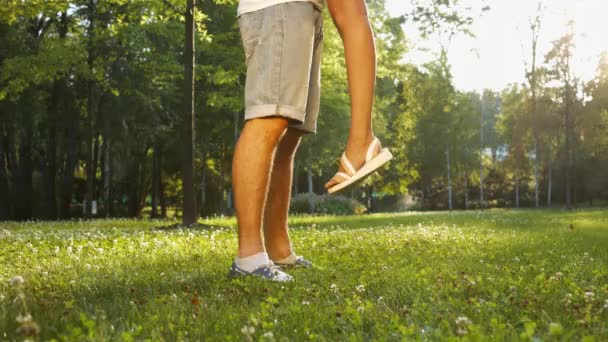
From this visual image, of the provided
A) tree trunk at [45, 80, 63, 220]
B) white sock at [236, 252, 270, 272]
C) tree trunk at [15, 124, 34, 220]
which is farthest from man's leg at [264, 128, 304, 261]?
tree trunk at [15, 124, 34, 220]

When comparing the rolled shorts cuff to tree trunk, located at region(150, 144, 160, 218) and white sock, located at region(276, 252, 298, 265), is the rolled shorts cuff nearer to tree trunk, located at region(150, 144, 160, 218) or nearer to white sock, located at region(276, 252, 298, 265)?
white sock, located at region(276, 252, 298, 265)

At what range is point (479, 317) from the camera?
9.04 ft

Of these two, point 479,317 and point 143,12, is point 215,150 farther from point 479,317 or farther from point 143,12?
point 479,317

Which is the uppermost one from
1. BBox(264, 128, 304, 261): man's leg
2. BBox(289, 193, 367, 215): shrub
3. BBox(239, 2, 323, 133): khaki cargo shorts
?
BBox(239, 2, 323, 133): khaki cargo shorts

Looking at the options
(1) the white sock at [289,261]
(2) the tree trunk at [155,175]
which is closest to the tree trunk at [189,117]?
(1) the white sock at [289,261]

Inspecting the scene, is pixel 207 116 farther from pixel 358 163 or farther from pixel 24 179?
pixel 358 163

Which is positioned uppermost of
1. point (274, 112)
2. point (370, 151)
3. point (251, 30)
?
point (251, 30)

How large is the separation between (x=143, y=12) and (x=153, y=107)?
12819mm

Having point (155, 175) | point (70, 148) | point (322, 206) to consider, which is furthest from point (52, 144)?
point (322, 206)

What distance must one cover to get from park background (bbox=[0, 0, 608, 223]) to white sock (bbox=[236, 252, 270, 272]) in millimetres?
11036

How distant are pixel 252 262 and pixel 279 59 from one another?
1.29 m

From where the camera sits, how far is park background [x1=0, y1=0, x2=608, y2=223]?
64.8ft

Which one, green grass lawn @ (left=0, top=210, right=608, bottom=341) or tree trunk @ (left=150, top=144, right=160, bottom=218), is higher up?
tree trunk @ (left=150, top=144, right=160, bottom=218)

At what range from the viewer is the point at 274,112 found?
13.8 ft
